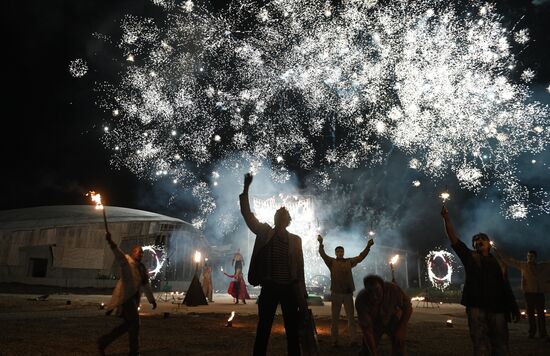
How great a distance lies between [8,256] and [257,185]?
1764 centimetres

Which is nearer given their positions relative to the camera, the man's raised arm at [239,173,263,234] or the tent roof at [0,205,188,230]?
the man's raised arm at [239,173,263,234]

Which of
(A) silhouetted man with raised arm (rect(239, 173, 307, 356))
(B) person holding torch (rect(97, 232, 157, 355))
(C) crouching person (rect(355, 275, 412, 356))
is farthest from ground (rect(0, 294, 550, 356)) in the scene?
(A) silhouetted man with raised arm (rect(239, 173, 307, 356))

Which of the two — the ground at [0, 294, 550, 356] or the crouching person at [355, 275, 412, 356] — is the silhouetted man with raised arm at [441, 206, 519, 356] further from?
the ground at [0, 294, 550, 356]

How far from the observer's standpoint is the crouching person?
14.2 feet

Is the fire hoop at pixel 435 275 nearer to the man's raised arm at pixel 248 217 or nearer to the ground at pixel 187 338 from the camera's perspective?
the ground at pixel 187 338

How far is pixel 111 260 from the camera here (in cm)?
2600

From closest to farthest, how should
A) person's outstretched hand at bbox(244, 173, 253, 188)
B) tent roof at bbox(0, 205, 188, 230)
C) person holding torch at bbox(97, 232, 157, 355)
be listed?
person's outstretched hand at bbox(244, 173, 253, 188), person holding torch at bbox(97, 232, 157, 355), tent roof at bbox(0, 205, 188, 230)

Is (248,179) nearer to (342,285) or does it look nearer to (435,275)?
(342,285)

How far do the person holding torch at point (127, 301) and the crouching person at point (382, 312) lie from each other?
3.21 m

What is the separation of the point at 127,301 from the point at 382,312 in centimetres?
356

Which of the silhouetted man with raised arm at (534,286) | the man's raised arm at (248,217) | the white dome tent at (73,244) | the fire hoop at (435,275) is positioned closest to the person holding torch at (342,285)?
the man's raised arm at (248,217)

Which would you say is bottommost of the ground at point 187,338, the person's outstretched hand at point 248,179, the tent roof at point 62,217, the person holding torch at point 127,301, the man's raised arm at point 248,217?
the ground at point 187,338

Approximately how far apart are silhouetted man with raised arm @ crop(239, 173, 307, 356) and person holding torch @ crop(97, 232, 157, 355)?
224 centimetres

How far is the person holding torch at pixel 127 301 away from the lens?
17.6 feet
